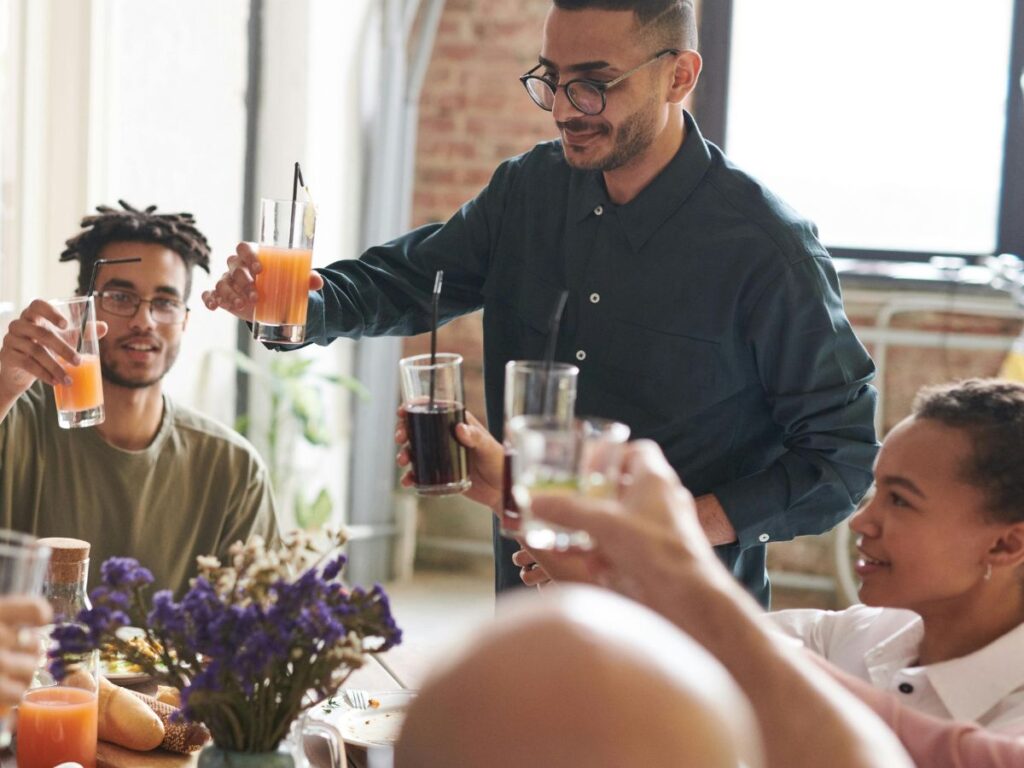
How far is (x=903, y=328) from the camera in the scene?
4840 mm

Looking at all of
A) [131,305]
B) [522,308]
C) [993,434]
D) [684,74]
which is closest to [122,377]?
[131,305]

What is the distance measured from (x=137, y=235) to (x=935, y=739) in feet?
5.86

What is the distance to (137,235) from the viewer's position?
8.44 ft

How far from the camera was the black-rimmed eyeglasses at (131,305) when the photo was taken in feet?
8.23

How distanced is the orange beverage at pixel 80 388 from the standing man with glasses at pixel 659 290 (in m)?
0.23

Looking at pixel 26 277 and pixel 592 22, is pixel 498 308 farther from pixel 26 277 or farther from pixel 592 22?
pixel 26 277

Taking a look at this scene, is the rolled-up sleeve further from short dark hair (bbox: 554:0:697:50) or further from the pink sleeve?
the pink sleeve

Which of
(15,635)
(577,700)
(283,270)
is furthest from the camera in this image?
(283,270)

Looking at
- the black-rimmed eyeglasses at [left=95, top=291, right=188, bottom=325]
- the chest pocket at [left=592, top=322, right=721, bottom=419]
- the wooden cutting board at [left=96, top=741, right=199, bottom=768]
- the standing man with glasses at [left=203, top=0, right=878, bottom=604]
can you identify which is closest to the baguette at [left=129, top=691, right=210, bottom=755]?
the wooden cutting board at [left=96, top=741, right=199, bottom=768]

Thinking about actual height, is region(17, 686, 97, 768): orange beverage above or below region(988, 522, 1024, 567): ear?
below

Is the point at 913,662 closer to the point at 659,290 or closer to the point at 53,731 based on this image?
the point at 659,290

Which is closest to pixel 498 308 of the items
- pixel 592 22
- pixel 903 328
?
pixel 592 22

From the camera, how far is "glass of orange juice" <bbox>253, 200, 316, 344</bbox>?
2.03 meters

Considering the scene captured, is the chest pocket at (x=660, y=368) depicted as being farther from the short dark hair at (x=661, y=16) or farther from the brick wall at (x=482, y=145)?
the brick wall at (x=482, y=145)
